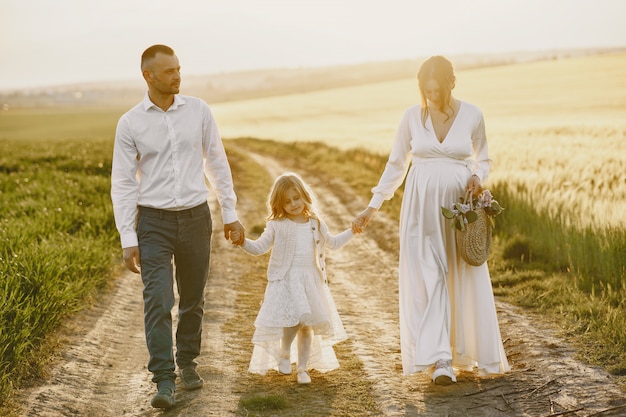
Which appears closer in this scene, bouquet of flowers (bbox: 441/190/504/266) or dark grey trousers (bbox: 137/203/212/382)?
dark grey trousers (bbox: 137/203/212/382)

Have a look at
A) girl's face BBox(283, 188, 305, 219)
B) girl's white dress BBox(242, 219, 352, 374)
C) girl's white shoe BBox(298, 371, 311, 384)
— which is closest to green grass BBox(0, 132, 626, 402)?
girl's white dress BBox(242, 219, 352, 374)

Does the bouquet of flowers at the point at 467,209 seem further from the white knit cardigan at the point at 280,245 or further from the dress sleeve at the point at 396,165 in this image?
the white knit cardigan at the point at 280,245

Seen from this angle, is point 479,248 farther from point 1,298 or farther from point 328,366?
point 1,298

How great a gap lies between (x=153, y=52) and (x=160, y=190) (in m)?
0.95

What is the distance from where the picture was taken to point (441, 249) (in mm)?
6062

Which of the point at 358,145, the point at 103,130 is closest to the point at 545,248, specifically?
the point at 358,145

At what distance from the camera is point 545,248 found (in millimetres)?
10227

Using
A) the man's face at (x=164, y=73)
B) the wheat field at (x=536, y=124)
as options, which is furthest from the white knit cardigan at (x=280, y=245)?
the wheat field at (x=536, y=124)

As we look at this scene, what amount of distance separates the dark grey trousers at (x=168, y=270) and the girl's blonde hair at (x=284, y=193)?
534mm

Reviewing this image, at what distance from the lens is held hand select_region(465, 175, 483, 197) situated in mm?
5957

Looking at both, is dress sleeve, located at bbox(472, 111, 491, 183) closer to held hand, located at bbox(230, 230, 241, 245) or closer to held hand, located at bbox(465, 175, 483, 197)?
held hand, located at bbox(465, 175, 483, 197)

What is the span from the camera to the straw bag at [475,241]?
5840 mm

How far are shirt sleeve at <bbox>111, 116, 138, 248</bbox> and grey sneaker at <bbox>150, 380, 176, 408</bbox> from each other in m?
0.99

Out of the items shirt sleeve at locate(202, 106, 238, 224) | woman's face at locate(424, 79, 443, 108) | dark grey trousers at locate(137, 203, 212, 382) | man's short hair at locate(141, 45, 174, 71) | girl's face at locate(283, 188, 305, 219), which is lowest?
dark grey trousers at locate(137, 203, 212, 382)
